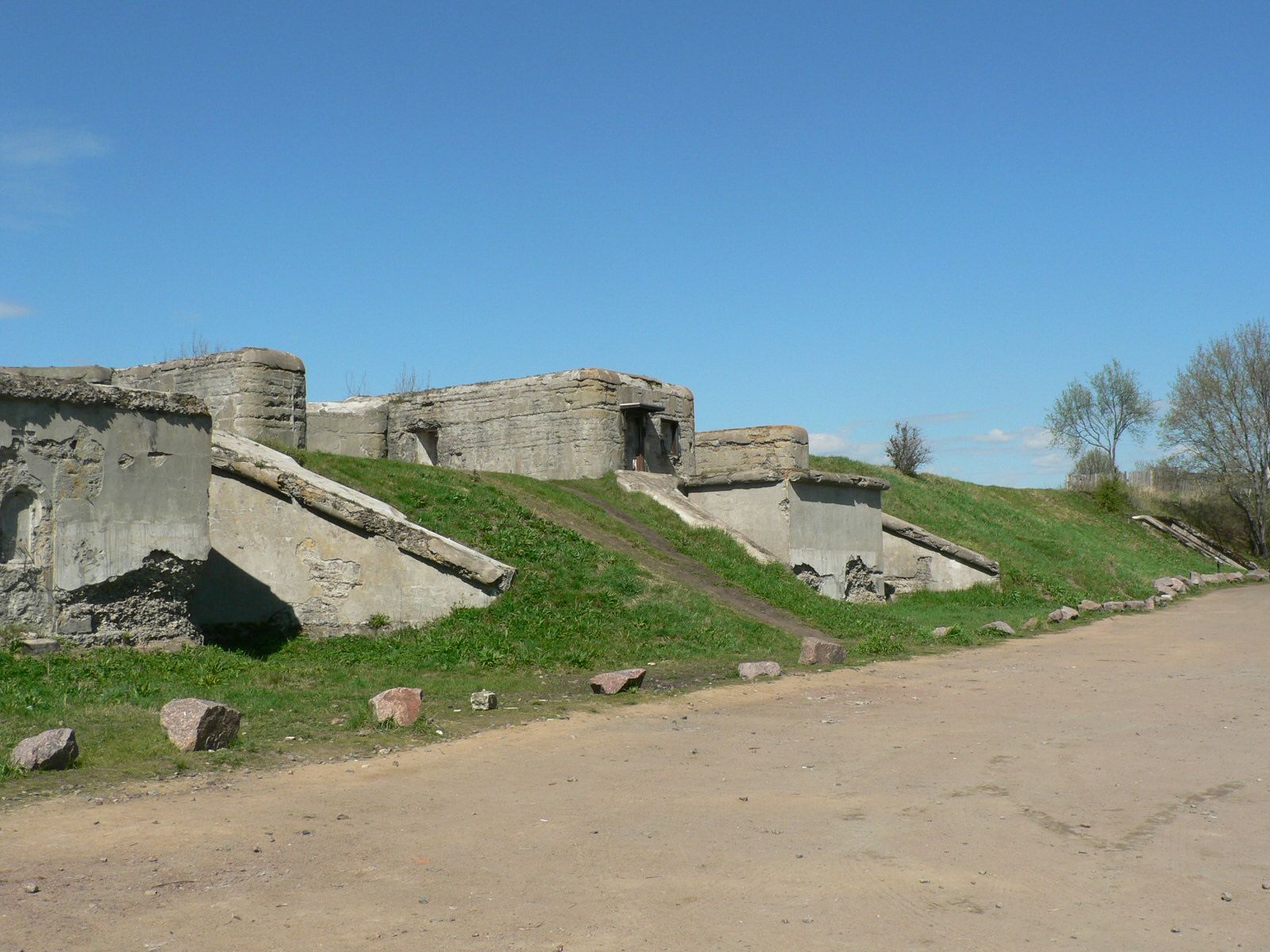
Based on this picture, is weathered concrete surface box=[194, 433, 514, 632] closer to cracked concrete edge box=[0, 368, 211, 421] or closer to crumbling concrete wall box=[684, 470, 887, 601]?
cracked concrete edge box=[0, 368, 211, 421]

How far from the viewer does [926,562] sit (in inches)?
873

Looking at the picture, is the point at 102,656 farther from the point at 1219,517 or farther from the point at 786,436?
the point at 1219,517

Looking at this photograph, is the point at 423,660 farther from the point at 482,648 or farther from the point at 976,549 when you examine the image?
the point at 976,549

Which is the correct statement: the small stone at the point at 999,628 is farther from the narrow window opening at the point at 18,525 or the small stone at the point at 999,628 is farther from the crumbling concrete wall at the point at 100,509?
the narrow window opening at the point at 18,525

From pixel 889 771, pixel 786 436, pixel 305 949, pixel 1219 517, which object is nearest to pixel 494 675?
pixel 889 771

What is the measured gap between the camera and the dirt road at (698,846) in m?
4.09

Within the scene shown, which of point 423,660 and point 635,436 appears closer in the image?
point 423,660

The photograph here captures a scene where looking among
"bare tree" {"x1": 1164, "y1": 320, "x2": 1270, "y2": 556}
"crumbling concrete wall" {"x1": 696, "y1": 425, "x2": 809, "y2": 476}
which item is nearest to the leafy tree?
"bare tree" {"x1": 1164, "y1": 320, "x2": 1270, "y2": 556}

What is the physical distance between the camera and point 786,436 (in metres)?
25.5

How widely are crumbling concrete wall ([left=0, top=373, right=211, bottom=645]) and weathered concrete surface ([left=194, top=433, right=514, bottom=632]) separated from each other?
4.59ft

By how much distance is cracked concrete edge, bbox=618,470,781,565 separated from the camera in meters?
18.2

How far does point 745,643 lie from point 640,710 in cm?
398

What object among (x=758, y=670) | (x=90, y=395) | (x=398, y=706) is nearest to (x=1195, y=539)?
(x=758, y=670)

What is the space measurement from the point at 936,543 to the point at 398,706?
16.0 m
